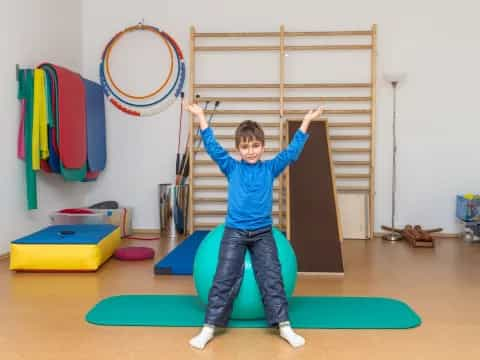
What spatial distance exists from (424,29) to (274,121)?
181 centimetres

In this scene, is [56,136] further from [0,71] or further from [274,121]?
[274,121]

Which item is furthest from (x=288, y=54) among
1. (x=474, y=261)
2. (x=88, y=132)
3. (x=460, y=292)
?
(x=460, y=292)

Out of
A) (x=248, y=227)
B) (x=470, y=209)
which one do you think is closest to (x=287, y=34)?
(x=470, y=209)

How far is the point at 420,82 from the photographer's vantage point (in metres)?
5.80

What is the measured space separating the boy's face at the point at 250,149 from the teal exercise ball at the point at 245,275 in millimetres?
431

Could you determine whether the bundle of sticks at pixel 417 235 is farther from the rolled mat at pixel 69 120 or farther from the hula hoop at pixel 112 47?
the rolled mat at pixel 69 120

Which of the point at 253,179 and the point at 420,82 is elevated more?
the point at 420,82

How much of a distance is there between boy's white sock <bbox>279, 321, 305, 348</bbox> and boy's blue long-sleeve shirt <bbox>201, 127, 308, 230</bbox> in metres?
0.50

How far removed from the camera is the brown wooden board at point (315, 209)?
411 centimetres

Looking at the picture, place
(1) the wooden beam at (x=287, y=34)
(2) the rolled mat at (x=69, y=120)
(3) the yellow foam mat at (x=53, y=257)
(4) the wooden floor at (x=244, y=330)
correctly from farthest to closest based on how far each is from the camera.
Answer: (1) the wooden beam at (x=287, y=34) → (2) the rolled mat at (x=69, y=120) → (3) the yellow foam mat at (x=53, y=257) → (4) the wooden floor at (x=244, y=330)

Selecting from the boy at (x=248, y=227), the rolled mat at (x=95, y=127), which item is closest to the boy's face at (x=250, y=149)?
the boy at (x=248, y=227)

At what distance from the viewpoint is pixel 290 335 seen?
2611 millimetres

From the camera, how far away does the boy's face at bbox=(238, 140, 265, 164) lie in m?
2.78

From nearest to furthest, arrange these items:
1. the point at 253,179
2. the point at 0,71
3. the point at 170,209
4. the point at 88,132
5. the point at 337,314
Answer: the point at 253,179 < the point at 337,314 < the point at 0,71 < the point at 88,132 < the point at 170,209
